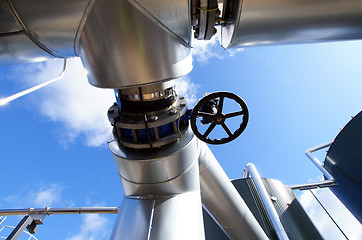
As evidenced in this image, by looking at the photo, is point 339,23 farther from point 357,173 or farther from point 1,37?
point 357,173

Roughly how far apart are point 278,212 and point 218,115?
14.2 ft

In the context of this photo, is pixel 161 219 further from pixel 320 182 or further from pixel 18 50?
pixel 320 182

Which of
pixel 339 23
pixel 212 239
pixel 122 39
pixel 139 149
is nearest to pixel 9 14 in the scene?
pixel 122 39

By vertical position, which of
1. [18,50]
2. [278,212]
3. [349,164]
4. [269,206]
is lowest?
[18,50]

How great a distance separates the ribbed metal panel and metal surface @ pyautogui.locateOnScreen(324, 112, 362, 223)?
1188mm

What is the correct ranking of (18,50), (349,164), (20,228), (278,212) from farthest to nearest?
(349,164)
(278,212)
(20,228)
(18,50)

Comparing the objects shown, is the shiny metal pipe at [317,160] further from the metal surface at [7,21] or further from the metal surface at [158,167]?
the metal surface at [7,21]

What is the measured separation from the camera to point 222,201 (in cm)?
166

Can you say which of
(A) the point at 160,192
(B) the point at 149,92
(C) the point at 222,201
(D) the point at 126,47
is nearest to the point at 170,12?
(D) the point at 126,47

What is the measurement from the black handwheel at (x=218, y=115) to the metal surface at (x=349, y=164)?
4882 millimetres

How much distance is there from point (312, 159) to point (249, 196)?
2.47 meters

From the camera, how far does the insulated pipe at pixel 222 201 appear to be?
160cm

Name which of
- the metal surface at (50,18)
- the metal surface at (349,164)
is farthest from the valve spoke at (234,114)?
the metal surface at (349,164)

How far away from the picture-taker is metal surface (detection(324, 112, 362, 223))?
4344 mm
